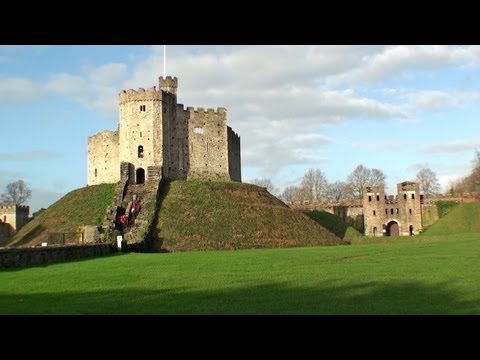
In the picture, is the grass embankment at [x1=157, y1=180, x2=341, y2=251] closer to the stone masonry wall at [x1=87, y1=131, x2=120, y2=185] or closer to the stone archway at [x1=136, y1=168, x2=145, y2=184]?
the stone archway at [x1=136, y1=168, x2=145, y2=184]

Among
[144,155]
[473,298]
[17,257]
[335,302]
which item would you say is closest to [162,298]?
[335,302]

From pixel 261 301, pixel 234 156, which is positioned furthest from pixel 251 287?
pixel 234 156

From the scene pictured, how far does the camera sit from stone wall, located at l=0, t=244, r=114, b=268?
26359 mm

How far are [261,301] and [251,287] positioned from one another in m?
2.95

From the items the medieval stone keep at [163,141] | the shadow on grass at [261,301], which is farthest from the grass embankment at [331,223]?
the shadow on grass at [261,301]

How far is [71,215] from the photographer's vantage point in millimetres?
50094

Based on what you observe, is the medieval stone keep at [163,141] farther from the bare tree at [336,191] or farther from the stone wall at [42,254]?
the bare tree at [336,191]

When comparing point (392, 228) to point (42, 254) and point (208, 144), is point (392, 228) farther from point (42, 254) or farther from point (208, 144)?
point (42, 254)

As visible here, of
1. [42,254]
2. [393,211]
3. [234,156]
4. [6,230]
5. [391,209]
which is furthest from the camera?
[6,230]

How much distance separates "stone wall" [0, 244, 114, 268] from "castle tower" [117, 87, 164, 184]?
758 inches

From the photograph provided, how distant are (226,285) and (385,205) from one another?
63.0 metres
